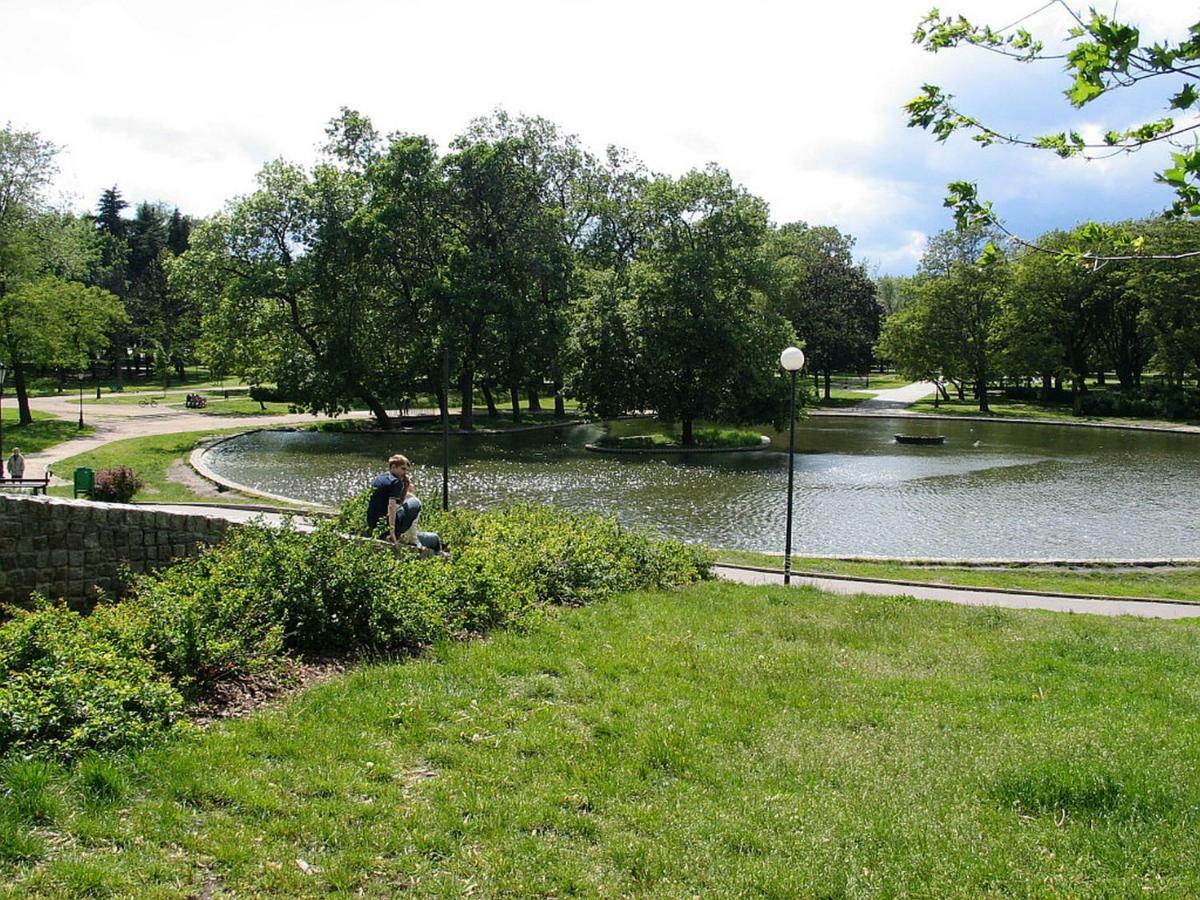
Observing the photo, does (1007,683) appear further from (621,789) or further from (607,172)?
(607,172)

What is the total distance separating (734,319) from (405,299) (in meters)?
16.3

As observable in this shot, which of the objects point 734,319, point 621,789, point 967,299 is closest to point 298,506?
point 621,789

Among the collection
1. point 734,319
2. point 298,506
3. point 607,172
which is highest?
point 607,172

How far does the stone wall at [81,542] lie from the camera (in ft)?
38.4

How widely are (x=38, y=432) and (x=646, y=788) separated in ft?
118

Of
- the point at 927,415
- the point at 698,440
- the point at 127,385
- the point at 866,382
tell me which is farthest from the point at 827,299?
the point at 127,385

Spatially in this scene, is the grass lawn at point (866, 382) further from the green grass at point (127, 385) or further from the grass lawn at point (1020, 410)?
the green grass at point (127, 385)

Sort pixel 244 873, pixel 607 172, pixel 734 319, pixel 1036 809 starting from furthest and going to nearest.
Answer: pixel 607 172
pixel 734 319
pixel 1036 809
pixel 244 873

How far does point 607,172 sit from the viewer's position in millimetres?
50250

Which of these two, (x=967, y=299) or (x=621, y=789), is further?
(x=967, y=299)

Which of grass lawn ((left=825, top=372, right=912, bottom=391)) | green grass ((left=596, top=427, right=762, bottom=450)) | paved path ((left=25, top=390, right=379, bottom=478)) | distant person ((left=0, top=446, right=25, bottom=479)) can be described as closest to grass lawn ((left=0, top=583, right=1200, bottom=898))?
distant person ((left=0, top=446, right=25, bottom=479))

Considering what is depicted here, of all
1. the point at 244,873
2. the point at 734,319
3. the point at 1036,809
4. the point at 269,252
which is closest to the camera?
the point at 244,873

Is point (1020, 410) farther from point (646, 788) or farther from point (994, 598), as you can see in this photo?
point (646, 788)

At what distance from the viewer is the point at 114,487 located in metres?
19.5
